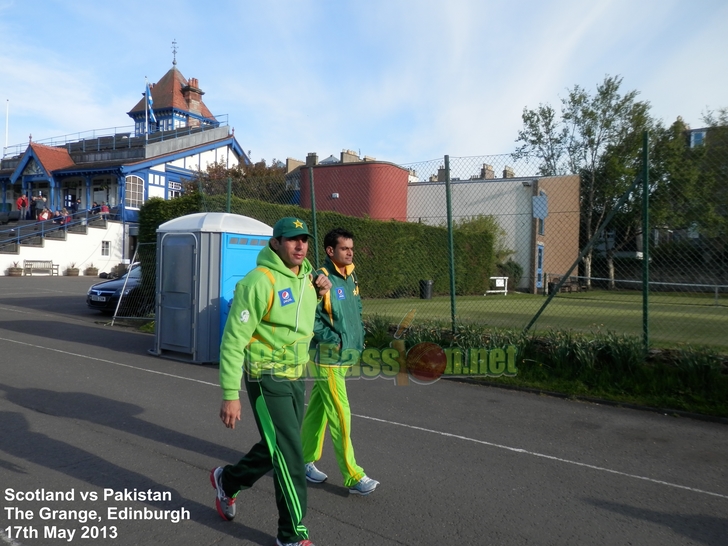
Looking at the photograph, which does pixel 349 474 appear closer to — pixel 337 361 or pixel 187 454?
pixel 337 361

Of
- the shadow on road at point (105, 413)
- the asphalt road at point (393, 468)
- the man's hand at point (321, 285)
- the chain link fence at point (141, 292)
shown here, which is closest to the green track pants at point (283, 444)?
the asphalt road at point (393, 468)

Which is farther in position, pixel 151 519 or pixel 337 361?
pixel 337 361

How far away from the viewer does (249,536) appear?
3650 millimetres

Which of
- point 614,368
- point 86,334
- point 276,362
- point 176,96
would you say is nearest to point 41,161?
point 176,96

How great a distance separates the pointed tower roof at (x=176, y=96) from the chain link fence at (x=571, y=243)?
3520 centimetres

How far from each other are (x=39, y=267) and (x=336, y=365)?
30.4m

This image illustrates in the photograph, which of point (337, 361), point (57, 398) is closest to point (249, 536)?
point (337, 361)

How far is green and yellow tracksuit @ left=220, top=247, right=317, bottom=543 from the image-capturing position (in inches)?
134

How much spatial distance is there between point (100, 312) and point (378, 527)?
13504 millimetres

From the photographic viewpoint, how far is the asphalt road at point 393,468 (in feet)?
12.4

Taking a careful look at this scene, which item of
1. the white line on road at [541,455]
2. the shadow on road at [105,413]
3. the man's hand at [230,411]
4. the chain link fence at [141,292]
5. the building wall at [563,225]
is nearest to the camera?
the man's hand at [230,411]

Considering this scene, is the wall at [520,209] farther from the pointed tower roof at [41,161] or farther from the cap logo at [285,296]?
the pointed tower roof at [41,161]

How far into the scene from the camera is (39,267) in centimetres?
3005

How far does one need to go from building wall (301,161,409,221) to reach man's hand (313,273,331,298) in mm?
15609
